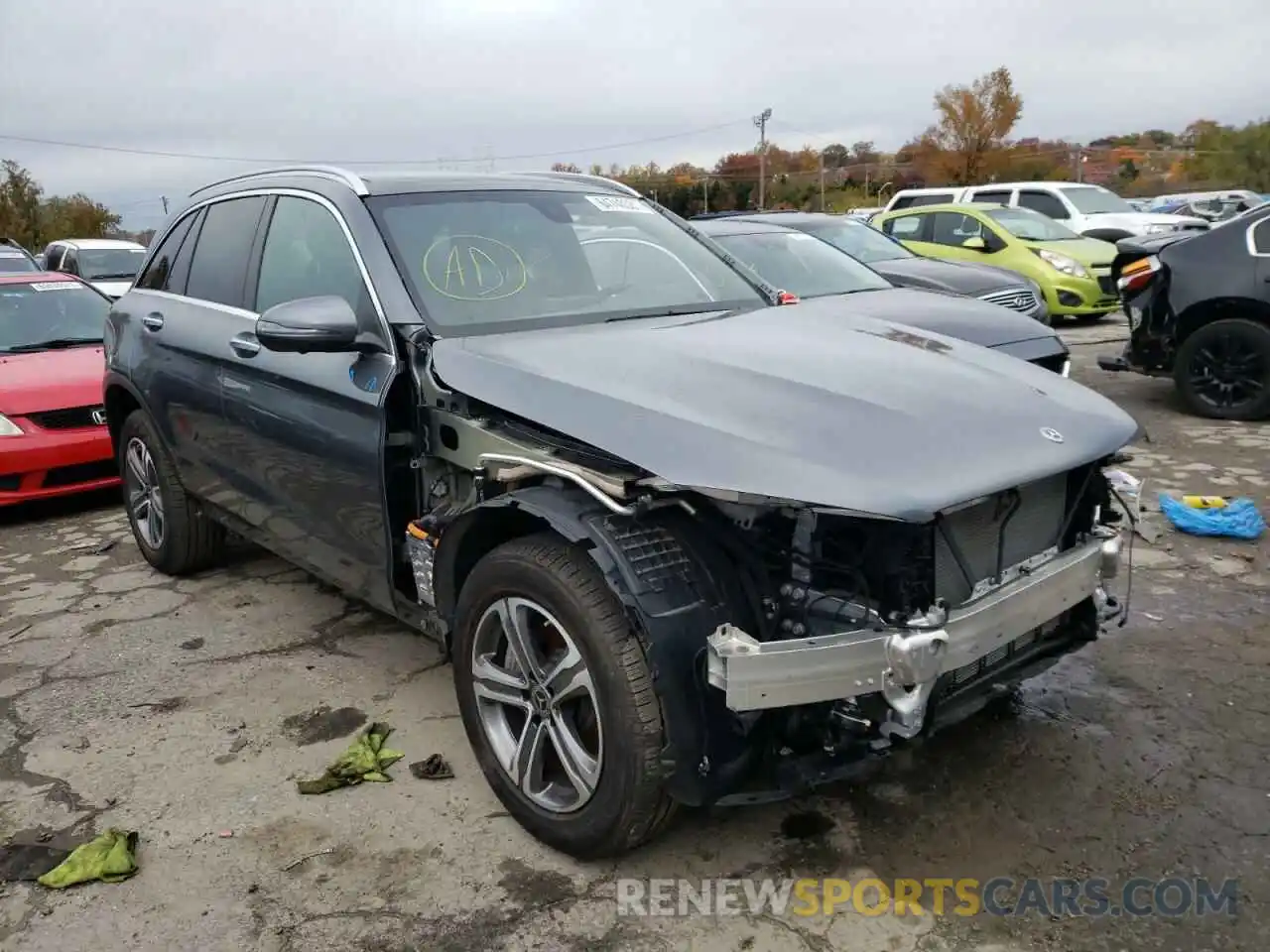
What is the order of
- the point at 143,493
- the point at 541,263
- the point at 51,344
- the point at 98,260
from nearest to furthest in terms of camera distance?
1. the point at 541,263
2. the point at 143,493
3. the point at 51,344
4. the point at 98,260

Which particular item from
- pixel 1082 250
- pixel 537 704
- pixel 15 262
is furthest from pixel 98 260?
pixel 537 704

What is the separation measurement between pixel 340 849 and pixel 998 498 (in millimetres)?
2019

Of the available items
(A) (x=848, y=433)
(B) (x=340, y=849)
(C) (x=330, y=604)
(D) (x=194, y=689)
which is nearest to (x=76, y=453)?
(C) (x=330, y=604)

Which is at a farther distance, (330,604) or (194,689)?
(330,604)

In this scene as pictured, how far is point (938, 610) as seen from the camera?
2271 millimetres

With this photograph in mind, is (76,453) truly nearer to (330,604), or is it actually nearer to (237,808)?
(330,604)

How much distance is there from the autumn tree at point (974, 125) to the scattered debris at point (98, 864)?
4426cm

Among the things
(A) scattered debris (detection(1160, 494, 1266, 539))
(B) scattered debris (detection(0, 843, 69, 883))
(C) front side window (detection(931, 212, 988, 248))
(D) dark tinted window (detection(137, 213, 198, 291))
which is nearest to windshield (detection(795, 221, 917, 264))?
(C) front side window (detection(931, 212, 988, 248))

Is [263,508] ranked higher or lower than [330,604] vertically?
higher

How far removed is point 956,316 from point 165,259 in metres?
4.32

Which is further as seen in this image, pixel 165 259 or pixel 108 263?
pixel 108 263

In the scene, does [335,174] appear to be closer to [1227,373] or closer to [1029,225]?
[1227,373]

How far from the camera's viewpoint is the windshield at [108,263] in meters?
16.6

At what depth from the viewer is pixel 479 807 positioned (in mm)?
3021
